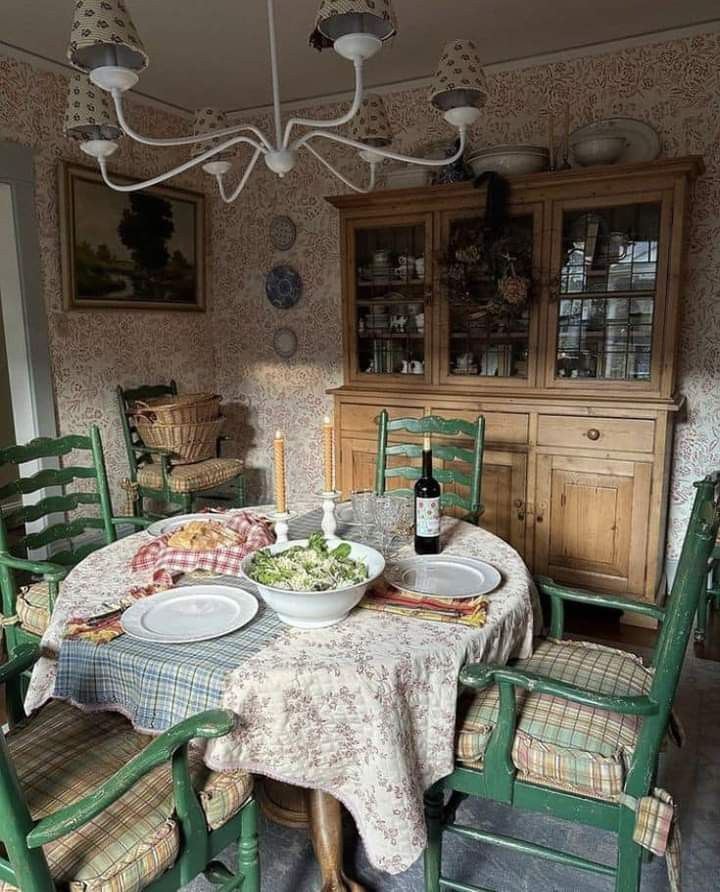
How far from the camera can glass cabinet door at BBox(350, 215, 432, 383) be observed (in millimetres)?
3357

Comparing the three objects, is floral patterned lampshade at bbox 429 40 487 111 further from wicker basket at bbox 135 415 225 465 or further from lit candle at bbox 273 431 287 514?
wicker basket at bbox 135 415 225 465

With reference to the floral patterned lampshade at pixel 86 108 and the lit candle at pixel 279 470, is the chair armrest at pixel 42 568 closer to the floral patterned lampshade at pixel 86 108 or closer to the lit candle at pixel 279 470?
the lit candle at pixel 279 470

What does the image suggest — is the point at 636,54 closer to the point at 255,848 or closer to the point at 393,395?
the point at 393,395

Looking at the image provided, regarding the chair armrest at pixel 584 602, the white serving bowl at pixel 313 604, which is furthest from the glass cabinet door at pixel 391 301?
the white serving bowl at pixel 313 604

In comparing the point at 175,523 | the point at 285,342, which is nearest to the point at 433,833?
the point at 175,523

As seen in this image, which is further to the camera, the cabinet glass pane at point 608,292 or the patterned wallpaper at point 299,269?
the patterned wallpaper at point 299,269

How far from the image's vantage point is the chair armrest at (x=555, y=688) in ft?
4.12

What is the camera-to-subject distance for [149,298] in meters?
3.88

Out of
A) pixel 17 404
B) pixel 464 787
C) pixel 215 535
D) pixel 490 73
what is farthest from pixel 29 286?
pixel 464 787

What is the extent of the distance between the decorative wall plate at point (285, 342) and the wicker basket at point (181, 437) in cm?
66

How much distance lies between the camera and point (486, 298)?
10.5ft

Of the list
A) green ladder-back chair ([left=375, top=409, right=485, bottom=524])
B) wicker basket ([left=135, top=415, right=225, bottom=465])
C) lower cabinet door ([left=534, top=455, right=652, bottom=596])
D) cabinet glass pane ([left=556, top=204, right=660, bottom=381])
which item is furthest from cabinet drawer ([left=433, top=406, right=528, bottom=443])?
wicker basket ([left=135, top=415, right=225, bottom=465])

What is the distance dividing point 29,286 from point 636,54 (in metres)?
2.97

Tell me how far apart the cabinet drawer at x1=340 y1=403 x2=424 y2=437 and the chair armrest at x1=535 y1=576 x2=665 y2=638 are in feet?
5.34
